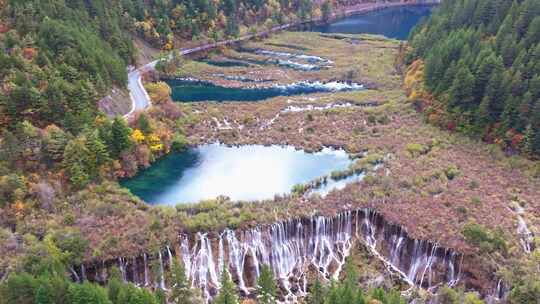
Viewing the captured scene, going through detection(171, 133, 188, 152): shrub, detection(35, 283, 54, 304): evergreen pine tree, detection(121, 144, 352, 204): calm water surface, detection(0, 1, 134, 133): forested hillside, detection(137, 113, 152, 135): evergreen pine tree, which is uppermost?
detection(0, 1, 134, 133): forested hillside

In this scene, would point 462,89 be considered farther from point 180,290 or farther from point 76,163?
point 76,163

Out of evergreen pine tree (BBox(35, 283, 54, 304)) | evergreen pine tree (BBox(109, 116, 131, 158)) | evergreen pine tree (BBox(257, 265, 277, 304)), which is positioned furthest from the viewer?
evergreen pine tree (BBox(109, 116, 131, 158))

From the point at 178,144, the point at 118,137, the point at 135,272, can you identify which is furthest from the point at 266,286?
the point at 178,144

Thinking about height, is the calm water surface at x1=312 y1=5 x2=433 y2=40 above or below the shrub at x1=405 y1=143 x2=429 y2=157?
above

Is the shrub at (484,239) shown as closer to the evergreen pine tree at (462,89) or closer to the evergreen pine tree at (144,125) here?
the evergreen pine tree at (462,89)

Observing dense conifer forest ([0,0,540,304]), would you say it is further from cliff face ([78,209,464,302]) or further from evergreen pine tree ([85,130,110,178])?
cliff face ([78,209,464,302])

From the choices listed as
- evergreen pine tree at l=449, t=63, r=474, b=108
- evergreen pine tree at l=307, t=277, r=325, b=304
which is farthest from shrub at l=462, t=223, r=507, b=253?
evergreen pine tree at l=449, t=63, r=474, b=108

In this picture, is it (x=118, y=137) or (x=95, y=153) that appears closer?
(x=95, y=153)
